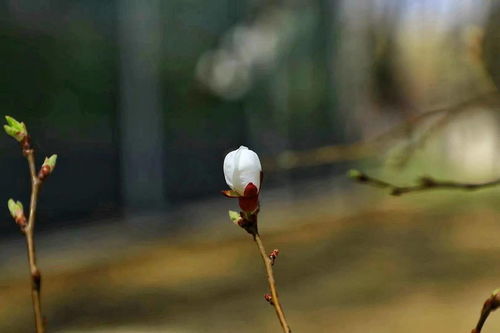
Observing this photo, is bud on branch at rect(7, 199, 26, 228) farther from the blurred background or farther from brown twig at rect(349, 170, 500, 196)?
the blurred background

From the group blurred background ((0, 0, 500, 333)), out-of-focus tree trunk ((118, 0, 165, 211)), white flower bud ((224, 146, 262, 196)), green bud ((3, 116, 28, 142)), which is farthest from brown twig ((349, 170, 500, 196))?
out-of-focus tree trunk ((118, 0, 165, 211))

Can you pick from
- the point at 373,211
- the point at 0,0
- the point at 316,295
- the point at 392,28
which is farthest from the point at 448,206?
the point at 0,0

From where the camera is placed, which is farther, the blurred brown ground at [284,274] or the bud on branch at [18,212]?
the blurred brown ground at [284,274]

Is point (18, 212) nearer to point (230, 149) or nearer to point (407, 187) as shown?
point (407, 187)

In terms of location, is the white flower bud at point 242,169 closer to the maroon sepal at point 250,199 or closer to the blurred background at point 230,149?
the maroon sepal at point 250,199

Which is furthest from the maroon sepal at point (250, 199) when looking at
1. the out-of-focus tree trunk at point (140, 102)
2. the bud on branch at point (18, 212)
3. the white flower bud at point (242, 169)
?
the out-of-focus tree trunk at point (140, 102)

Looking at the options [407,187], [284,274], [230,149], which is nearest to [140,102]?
[230,149]
